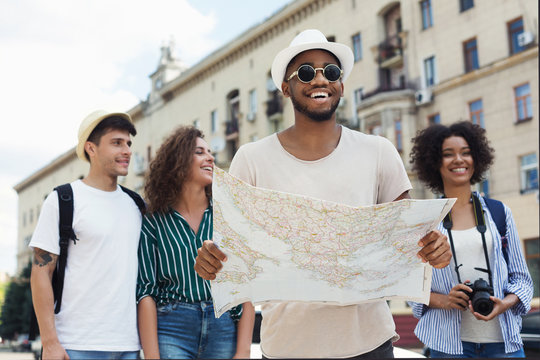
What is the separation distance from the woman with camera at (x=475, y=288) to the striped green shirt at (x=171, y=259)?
4.06 feet

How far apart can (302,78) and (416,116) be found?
2756 centimetres

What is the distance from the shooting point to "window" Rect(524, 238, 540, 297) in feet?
79.1

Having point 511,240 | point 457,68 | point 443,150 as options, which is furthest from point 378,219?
point 457,68

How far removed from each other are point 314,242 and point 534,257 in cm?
2376

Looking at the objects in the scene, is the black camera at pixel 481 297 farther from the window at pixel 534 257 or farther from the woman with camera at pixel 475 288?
the window at pixel 534 257

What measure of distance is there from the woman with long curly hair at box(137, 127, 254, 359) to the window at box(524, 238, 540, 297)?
22225 mm

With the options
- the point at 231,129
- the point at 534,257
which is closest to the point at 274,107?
the point at 231,129

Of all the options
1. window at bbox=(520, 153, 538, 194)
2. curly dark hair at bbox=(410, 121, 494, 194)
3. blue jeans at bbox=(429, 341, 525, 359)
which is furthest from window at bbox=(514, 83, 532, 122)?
blue jeans at bbox=(429, 341, 525, 359)

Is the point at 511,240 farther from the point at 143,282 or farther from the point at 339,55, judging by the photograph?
the point at 143,282

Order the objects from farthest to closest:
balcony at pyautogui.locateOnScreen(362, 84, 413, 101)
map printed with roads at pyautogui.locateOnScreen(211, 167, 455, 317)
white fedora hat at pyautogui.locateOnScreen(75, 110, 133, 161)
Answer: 1. balcony at pyautogui.locateOnScreen(362, 84, 413, 101)
2. white fedora hat at pyautogui.locateOnScreen(75, 110, 133, 161)
3. map printed with roads at pyautogui.locateOnScreen(211, 167, 455, 317)

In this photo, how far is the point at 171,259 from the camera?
382 cm

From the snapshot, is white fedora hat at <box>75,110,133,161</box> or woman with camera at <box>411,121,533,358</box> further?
white fedora hat at <box>75,110,133,161</box>

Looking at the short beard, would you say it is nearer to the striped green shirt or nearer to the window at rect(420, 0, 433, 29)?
the striped green shirt

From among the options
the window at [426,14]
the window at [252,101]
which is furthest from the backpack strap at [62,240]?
the window at [252,101]
